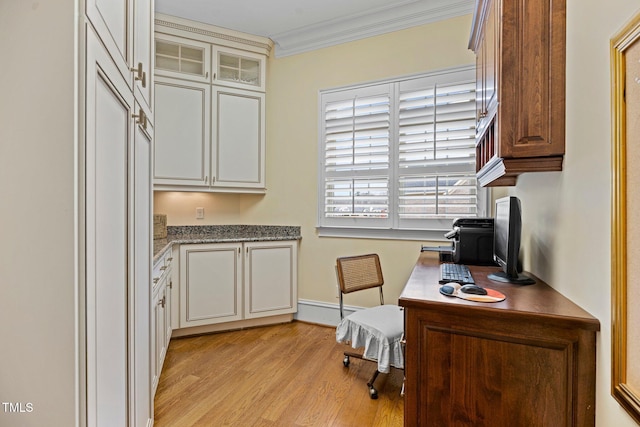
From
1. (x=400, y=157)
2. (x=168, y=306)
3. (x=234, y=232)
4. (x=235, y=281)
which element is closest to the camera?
(x=168, y=306)

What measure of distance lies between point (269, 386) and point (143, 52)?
2.03 metres

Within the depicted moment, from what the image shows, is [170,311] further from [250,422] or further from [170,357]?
[250,422]

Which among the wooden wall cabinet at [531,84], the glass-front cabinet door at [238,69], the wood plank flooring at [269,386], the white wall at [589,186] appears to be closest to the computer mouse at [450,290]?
the white wall at [589,186]

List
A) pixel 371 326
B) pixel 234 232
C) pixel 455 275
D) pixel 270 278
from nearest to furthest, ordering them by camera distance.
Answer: pixel 455 275, pixel 371 326, pixel 270 278, pixel 234 232

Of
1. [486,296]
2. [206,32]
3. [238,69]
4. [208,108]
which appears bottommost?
[486,296]

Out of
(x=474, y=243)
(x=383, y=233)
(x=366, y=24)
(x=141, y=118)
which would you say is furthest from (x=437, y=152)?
(x=141, y=118)

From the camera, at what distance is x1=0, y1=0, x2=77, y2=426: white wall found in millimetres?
661

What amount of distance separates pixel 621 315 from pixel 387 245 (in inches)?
85.2

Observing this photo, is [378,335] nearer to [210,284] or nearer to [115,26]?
[210,284]

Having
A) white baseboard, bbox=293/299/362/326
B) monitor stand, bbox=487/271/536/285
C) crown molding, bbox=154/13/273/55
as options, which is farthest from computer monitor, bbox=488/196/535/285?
crown molding, bbox=154/13/273/55

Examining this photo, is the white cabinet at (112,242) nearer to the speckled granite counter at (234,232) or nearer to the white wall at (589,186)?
the white wall at (589,186)

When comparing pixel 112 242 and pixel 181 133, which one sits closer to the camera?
pixel 112 242

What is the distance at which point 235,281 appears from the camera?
3.12m

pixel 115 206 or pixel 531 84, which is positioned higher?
pixel 531 84
